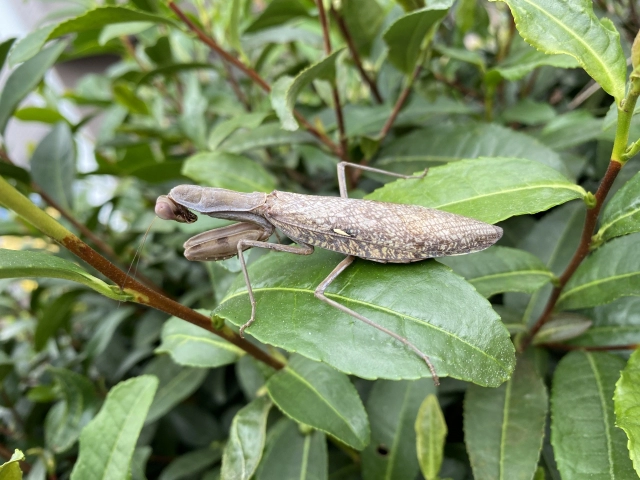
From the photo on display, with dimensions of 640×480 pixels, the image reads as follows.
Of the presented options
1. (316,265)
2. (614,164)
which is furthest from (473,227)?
(316,265)

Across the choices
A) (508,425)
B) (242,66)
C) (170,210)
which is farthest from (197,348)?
(242,66)

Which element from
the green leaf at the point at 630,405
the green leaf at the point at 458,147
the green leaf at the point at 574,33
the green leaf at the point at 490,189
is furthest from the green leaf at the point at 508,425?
the green leaf at the point at 574,33

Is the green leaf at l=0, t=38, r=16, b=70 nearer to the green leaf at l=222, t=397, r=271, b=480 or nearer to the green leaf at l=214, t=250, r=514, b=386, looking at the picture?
the green leaf at l=214, t=250, r=514, b=386

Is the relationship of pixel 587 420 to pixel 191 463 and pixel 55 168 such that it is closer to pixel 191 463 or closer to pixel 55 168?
pixel 191 463

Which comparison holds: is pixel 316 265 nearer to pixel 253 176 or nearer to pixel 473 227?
pixel 473 227

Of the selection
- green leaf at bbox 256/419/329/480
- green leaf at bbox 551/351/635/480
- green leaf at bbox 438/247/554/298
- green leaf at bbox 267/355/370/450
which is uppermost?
green leaf at bbox 438/247/554/298

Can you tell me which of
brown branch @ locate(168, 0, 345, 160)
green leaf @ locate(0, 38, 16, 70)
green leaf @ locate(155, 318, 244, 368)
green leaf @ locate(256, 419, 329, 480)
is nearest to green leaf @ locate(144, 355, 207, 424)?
green leaf @ locate(155, 318, 244, 368)

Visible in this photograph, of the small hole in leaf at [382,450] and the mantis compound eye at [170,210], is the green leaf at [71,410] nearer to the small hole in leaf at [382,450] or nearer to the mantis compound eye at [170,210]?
the mantis compound eye at [170,210]
